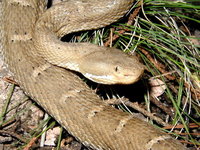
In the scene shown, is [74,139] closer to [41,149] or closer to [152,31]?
[41,149]

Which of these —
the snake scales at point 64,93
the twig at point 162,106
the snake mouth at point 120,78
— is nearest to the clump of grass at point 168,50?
the twig at point 162,106

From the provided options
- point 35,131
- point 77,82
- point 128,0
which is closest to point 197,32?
point 128,0

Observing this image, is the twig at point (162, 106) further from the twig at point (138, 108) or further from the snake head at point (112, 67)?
the snake head at point (112, 67)

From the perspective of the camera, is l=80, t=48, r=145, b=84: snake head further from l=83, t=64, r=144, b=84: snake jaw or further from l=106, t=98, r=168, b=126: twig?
l=106, t=98, r=168, b=126: twig

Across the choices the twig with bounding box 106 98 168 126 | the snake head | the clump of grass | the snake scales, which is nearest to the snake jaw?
the snake head

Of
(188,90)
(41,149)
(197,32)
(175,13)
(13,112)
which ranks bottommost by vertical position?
(41,149)

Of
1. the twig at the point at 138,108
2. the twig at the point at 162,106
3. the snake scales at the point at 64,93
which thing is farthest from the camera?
the twig at the point at 162,106

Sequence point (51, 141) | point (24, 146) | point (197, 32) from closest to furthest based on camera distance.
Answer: point (24, 146)
point (51, 141)
point (197, 32)
